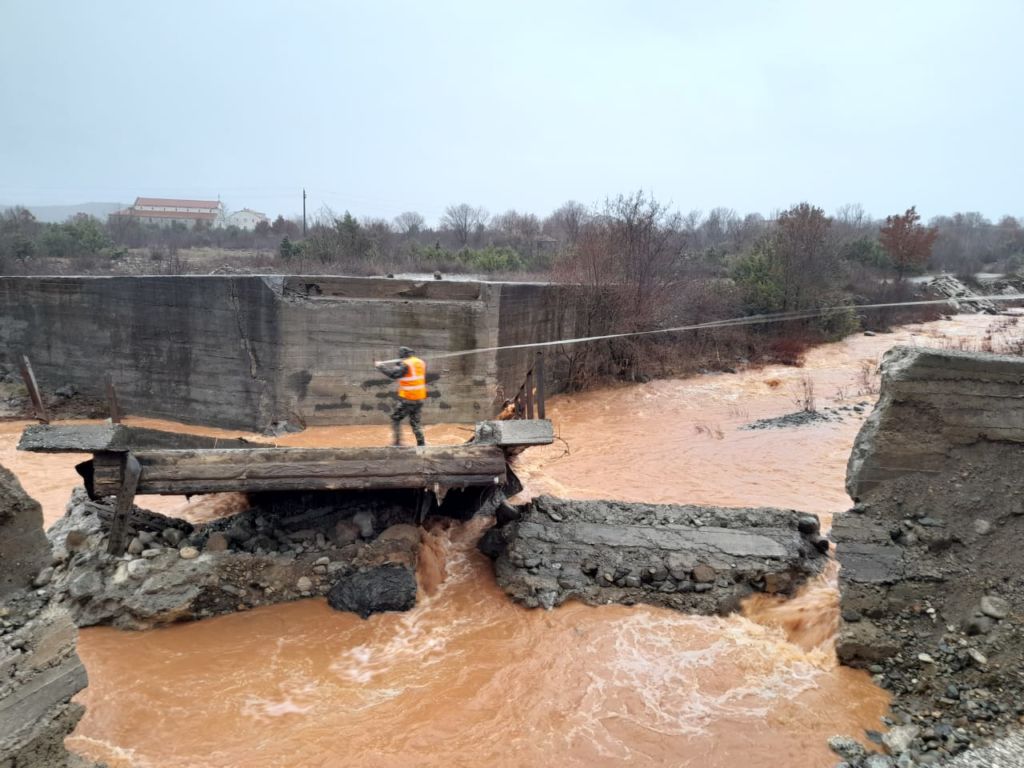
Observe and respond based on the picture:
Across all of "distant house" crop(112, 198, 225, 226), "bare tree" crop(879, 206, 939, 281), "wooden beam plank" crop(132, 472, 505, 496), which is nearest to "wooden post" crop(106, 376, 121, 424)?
"wooden beam plank" crop(132, 472, 505, 496)

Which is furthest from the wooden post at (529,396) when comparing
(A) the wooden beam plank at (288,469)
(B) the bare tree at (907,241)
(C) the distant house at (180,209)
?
(C) the distant house at (180,209)

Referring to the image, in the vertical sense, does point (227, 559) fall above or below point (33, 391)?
below

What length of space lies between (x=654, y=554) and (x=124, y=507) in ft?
18.3

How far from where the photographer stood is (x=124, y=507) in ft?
21.1

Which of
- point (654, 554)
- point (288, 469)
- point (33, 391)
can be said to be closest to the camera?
point (288, 469)

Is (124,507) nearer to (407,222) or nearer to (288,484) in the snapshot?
(288,484)

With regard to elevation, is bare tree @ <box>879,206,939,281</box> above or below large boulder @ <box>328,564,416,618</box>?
above

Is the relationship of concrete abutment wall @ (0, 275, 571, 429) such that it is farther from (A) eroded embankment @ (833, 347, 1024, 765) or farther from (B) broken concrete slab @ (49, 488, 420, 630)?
(A) eroded embankment @ (833, 347, 1024, 765)

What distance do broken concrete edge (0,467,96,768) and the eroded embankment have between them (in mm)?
5308

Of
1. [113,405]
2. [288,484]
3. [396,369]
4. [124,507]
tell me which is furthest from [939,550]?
[113,405]

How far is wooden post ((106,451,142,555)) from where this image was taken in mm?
6398

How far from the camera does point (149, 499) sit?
979 centimetres

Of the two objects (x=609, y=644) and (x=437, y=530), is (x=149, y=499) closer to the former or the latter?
(x=437, y=530)

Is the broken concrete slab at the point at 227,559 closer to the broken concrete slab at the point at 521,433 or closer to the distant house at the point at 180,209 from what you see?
the broken concrete slab at the point at 521,433
